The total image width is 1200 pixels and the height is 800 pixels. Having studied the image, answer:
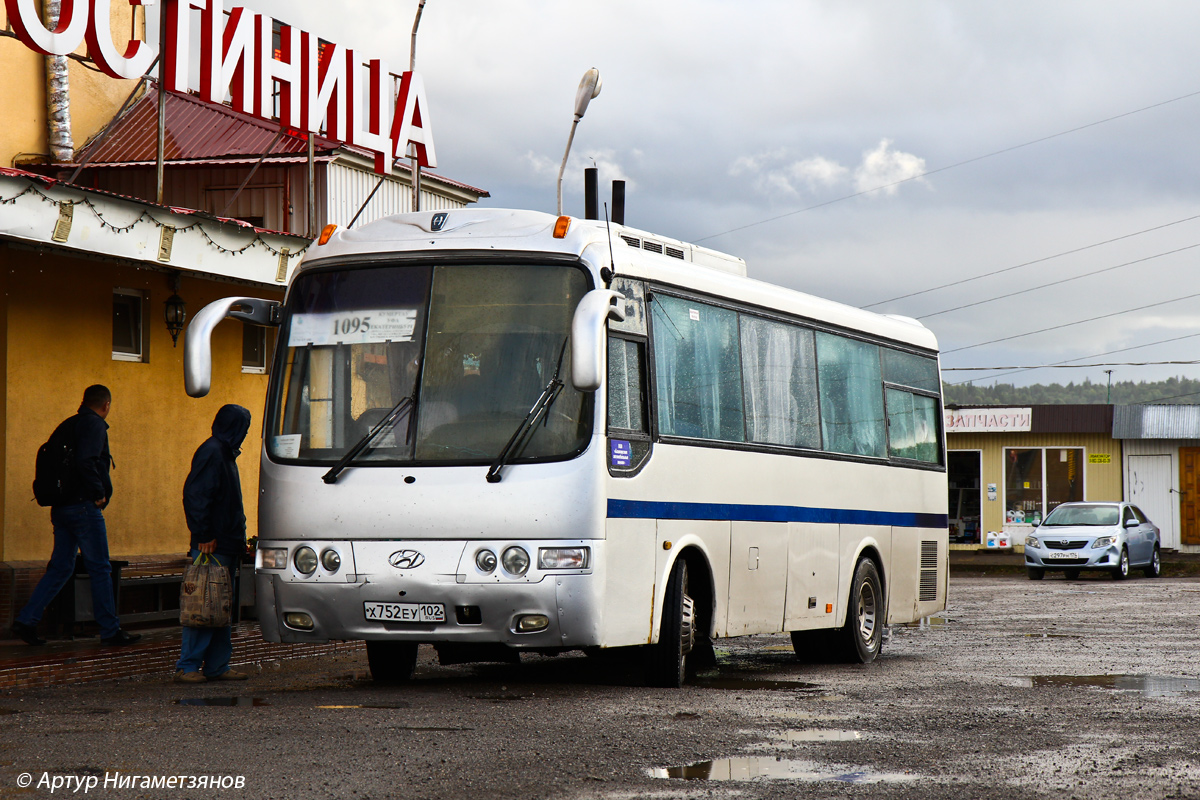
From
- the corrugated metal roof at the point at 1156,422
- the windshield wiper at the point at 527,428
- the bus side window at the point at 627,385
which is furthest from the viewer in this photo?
the corrugated metal roof at the point at 1156,422

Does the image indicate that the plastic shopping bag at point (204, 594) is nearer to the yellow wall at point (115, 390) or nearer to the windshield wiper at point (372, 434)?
the windshield wiper at point (372, 434)

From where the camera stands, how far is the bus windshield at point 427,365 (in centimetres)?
937

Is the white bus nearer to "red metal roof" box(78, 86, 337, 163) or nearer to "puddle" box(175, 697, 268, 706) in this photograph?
"puddle" box(175, 697, 268, 706)

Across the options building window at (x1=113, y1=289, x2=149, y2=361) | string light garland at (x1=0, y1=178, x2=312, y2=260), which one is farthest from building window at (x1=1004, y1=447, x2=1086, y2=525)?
building window at (x1=113, y1=289, x2=149, y2=361)

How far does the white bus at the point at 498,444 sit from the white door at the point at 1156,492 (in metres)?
34.1

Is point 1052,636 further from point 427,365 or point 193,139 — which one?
point 193,139

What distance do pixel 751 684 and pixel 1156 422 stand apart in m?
34.5

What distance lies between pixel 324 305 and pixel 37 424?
560 centimetres

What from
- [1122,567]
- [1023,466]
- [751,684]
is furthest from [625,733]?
[1023,466]

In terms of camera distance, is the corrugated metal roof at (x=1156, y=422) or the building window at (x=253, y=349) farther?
the corrugated metal roof at (x=1156, y=422)

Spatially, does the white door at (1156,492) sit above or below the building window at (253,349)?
below

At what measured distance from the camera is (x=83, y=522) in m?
11.8

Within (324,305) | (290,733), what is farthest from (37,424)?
(290,733)

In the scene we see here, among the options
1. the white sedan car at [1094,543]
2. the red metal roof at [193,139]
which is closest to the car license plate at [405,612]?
the red metal roof at [193,139]
